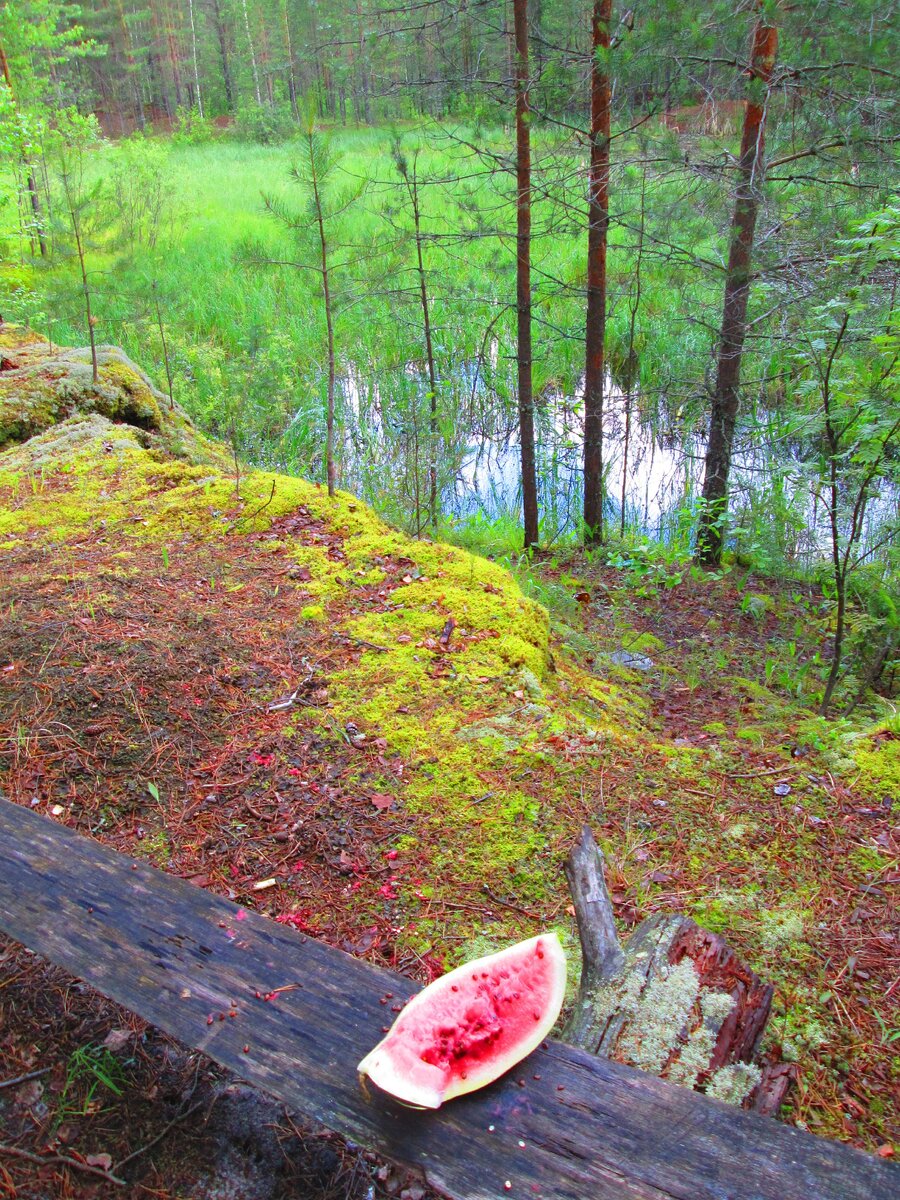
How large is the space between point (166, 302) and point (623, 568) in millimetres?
7231

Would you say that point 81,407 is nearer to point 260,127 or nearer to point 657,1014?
point 657,1014

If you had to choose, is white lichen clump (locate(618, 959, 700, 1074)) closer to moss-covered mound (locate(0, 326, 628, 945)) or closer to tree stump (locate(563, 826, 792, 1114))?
tree stump (locate(563, 826, 792, 1114))

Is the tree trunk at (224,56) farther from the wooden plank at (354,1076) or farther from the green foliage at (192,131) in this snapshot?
the wooden plank at (354,1076)

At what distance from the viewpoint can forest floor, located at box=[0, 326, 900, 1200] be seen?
1769 mm

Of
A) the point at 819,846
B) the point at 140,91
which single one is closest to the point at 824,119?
the point at 819,846

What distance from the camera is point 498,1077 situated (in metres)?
1.46

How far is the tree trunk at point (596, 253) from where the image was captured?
247 inches

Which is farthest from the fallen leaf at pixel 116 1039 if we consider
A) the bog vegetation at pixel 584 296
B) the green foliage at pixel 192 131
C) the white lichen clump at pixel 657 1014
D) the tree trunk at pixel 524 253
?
the green foliage at pixel 192 131

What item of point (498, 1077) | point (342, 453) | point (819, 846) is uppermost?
point (498, 1077)

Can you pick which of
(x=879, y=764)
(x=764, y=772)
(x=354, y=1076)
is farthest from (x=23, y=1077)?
(x=879, y=764)

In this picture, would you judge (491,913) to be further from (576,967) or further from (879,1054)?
(879,1054)

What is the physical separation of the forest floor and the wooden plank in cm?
34

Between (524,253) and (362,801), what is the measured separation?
606 cm

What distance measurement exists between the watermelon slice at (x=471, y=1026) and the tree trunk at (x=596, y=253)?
6.42m
